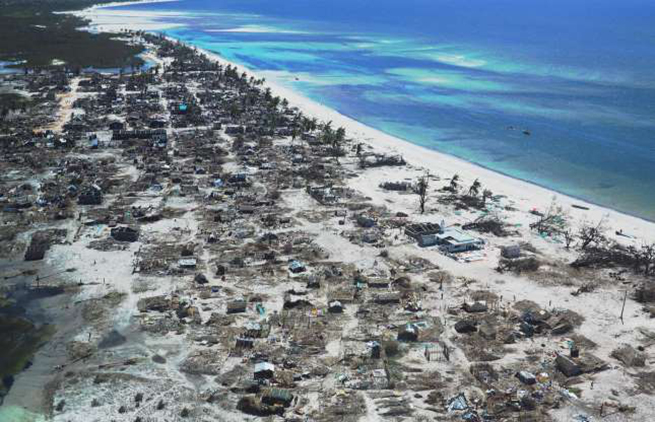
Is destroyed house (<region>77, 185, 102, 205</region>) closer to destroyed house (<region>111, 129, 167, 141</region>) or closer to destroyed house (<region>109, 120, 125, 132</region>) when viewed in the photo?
destroyed house (<region>111, 129, 167, 141</region>)

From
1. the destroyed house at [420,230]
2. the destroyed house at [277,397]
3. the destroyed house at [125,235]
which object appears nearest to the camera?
the destroyed house at [277,397]

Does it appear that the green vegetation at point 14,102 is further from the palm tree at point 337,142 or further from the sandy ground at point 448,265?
the palm tree at point 337,142

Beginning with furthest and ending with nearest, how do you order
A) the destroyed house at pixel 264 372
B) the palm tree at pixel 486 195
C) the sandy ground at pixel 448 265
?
the palm tree at pixel 486 195, the sandy ground at pixel 448 265, the destroyed house at pixel 264 372

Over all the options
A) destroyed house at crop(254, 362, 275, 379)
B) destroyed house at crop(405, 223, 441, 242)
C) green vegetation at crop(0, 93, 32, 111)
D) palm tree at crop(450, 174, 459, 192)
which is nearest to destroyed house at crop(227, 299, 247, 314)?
destroyed house at crop(254, 362, 275, 379)

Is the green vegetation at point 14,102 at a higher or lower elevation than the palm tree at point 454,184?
higher

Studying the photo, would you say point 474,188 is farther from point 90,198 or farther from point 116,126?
point 116,126

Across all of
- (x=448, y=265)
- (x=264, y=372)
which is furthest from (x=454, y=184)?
(x=264, y=372)

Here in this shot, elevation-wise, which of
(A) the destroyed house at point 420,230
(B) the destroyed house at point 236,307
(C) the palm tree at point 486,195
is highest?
(C) the palm tree at point 486,195

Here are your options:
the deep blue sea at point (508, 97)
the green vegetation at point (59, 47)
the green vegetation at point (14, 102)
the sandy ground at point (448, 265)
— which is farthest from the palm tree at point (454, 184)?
the green vegetation at point (59, 47)

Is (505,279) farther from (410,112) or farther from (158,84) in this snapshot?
(158,84)
